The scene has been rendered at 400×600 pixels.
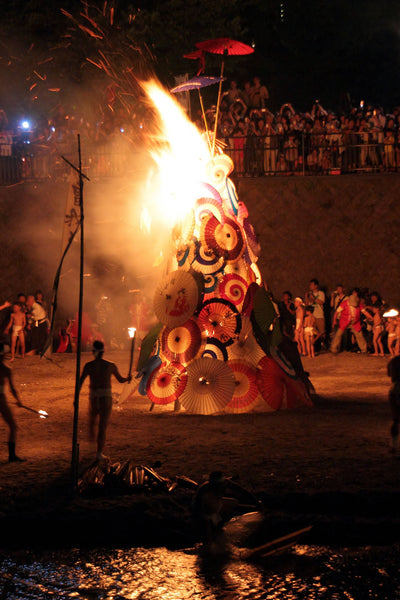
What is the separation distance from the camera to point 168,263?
1297cm

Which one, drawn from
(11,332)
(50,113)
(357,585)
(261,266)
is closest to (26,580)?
(357,585)

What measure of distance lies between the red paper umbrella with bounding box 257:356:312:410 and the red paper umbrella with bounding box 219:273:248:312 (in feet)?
3.39

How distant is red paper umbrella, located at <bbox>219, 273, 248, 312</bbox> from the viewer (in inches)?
490

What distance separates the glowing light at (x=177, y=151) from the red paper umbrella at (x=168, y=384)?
7.97ft

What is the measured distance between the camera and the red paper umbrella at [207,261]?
12523 millimetres

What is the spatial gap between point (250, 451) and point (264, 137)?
11.9m

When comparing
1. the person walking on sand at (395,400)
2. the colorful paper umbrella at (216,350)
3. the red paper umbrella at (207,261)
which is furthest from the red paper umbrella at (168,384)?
the person walking on sand at (395,400)

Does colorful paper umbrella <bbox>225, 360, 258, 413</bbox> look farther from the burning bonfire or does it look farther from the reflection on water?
the reflection on water

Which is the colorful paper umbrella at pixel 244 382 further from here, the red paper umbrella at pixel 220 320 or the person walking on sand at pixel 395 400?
the person walking on sand at pixel 395 400

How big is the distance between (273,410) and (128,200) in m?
10.2

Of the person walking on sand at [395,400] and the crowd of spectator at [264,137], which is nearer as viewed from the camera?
the person walking on sand at [395,400]

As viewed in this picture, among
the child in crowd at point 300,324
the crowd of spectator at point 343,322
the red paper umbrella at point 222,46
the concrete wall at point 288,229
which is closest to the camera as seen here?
the red paper umbrella at point 222,46

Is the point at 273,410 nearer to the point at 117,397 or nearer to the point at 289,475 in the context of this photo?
the point at 117,397

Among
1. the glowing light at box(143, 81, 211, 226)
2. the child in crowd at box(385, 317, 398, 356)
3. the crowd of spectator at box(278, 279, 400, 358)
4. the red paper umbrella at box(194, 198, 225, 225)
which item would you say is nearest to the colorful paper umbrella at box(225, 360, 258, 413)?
the red paper umbrella at box(194, 198, 225, 225)
